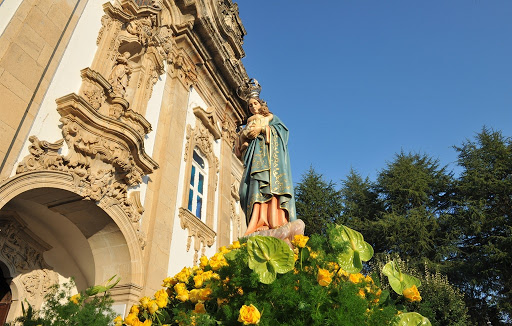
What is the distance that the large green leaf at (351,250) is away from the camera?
2.16 m

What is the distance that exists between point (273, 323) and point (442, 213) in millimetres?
20454

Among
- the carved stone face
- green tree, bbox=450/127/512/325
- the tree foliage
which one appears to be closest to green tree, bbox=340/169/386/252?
the tree foliage

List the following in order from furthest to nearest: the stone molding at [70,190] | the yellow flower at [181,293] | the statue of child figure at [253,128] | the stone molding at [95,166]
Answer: the stone molding at [95,166], the statue of child figure at [253,128], the stone molding at [70,190], the yellow flower at [181,293]

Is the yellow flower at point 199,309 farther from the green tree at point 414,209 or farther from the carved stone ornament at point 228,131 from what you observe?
the green tree at point 414,209

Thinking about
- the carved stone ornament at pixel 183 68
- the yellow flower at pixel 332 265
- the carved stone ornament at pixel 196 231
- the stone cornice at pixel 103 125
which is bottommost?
the yellow flower at pixel 332 265

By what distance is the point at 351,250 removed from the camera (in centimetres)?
221

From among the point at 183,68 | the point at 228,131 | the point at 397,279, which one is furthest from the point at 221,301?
the point at 228,131

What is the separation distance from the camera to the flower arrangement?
1986 millimetres

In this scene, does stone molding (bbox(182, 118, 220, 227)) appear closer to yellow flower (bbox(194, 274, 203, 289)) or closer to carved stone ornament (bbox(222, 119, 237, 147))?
carved stone ornament (bbox(222, 119, 237, 147))

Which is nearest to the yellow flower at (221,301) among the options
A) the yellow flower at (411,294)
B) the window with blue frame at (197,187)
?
the yellow flower at (411,294)

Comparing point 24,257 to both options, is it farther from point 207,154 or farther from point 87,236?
point 207,154

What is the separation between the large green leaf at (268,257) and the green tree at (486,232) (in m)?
16.5

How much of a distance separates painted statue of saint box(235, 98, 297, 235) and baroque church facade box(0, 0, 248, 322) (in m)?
2.72

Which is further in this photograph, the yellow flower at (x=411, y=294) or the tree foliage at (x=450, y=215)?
the tree foliage at (x=450, y=215)
